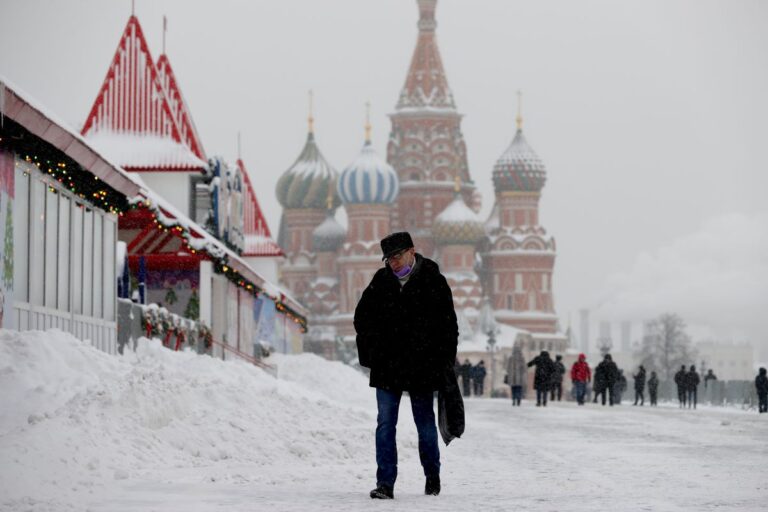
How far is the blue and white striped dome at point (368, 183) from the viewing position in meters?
148

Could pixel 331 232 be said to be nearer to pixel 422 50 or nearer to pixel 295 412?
pixel 422 50

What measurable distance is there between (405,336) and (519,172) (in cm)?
14542

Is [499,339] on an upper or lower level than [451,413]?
upper

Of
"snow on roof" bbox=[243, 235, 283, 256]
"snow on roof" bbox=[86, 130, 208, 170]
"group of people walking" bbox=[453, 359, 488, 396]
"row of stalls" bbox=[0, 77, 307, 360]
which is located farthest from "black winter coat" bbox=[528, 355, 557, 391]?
"snow on roof" bbox=[243, 235, 283, 256]

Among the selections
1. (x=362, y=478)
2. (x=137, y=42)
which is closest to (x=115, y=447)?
(x=362, y=478)

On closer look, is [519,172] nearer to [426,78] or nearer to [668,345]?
[426,78]

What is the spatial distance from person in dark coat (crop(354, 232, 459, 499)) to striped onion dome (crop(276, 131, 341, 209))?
151m

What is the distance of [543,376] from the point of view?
38.8 meters

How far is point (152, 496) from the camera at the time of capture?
9523 mm

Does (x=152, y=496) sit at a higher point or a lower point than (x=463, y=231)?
lower

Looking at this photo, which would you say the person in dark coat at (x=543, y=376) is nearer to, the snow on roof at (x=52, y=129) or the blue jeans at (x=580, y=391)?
the blue jeans at (x=580, y=391)

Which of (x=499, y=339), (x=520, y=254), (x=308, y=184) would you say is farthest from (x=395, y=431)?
(x=308, y=184)

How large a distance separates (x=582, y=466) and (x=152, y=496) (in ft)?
16.1

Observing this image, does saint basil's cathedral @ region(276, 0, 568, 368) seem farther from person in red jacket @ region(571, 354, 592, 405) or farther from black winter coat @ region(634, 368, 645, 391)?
person in red jacket @ region(571, 354, 592, 405)
